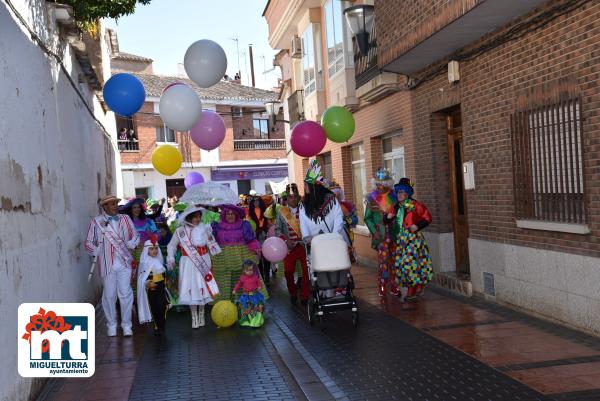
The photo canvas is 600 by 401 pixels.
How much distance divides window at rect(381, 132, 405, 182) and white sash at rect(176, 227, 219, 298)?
5.71m

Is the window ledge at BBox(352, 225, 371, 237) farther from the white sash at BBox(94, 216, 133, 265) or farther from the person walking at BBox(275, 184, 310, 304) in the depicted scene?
the white sash at BBox(94, 216, 133, 265)

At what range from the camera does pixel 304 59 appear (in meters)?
21.0

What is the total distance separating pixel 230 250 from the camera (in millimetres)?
10203

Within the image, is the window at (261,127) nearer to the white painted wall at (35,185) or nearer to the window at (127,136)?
the window at (127,136)

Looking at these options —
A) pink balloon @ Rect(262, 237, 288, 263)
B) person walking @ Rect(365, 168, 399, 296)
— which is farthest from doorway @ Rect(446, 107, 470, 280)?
pink balloon @ Rect(262, 237, 288, 263)

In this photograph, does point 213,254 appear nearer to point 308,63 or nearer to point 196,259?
point 196,259

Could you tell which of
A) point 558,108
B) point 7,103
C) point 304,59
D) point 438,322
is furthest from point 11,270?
point 304,59

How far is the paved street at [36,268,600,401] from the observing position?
19.5 feet

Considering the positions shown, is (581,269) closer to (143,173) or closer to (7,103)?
(7,103)

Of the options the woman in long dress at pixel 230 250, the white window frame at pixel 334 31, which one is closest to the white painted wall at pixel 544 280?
the woman in long dress at pixel 230 250

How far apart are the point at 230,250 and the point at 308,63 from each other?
11273 millimetres

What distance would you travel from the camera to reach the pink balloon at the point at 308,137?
1298 cm

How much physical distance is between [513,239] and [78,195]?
251 inches

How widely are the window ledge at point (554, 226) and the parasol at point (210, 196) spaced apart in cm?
411
